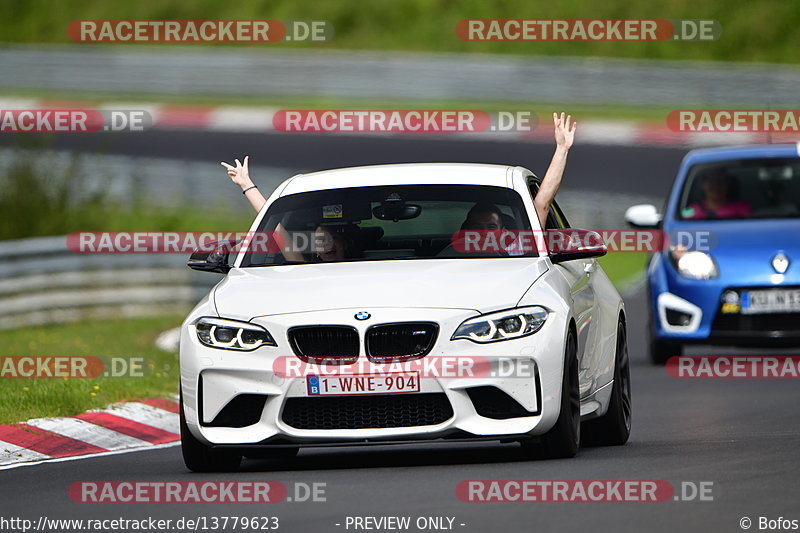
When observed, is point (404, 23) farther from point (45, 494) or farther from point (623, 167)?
point (45, 494)

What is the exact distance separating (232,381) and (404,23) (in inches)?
1602

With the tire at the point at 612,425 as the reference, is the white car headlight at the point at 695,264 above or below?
above

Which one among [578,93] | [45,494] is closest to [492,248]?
[45,494]

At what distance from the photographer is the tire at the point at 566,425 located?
923cm

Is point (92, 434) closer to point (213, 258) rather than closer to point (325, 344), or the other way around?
point (213, 258)

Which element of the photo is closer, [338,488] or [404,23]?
[338,488]

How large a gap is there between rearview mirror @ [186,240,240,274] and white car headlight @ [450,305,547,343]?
5.79 ft

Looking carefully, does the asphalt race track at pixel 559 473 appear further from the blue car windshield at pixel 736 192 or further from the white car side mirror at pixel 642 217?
the blue car windshield at pixel 736 192

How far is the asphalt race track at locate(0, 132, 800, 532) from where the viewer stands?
24.6ft

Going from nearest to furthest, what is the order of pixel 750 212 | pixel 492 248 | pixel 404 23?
pixel 492 248
pixel 750 212
pixel 404 23

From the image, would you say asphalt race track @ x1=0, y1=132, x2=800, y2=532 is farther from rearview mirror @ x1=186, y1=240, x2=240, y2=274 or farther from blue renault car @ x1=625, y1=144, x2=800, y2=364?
rearview mirror @ x1=186, y1=240, x2=240, y2=274

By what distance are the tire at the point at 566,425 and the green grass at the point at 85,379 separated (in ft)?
11.8

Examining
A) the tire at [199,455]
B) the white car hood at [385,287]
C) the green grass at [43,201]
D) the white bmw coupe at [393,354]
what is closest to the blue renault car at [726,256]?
the white bmw coupe at [393,354]

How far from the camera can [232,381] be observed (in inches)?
364
